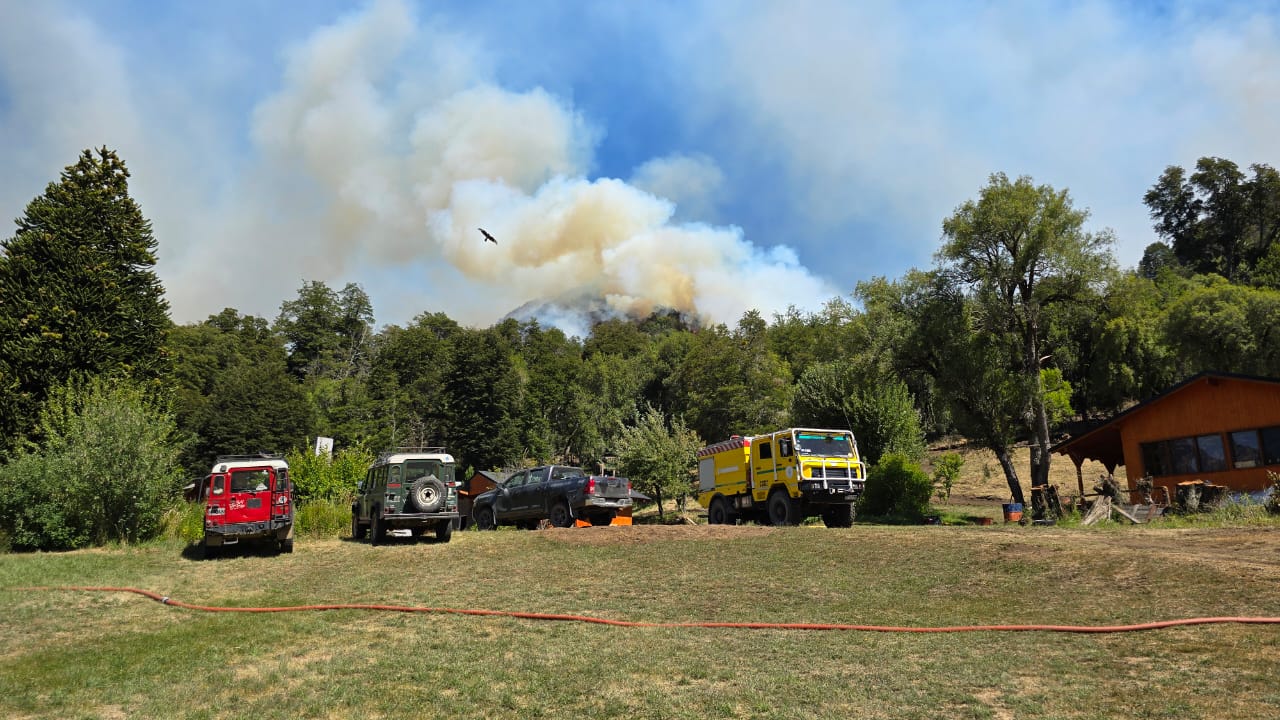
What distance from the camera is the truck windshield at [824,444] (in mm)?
21844

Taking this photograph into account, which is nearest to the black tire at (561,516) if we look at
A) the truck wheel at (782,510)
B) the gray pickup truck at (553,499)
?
the gray pickup truck at (553,499)

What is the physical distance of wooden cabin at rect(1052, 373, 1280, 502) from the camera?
74.1 feet

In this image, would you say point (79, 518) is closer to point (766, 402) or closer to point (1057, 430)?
point (766, 402)

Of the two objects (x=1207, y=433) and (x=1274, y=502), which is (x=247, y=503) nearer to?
(x=1274, y=502)

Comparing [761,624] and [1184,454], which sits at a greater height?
[1184,454]

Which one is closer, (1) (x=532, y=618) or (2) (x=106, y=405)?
(1) (x=532, y=618)

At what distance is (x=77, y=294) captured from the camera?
3070cm

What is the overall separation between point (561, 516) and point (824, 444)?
8.31 meters

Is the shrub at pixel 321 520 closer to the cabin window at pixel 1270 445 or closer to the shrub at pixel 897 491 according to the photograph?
the shrub at pixel 897 491

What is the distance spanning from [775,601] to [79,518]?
63.5ft

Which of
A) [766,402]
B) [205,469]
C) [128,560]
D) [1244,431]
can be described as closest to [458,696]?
[128,560]

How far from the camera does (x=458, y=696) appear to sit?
7332 millimetres

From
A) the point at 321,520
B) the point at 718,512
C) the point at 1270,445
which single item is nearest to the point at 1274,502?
the point at 1270,445

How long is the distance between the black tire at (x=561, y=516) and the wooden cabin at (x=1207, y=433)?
18077 mm
